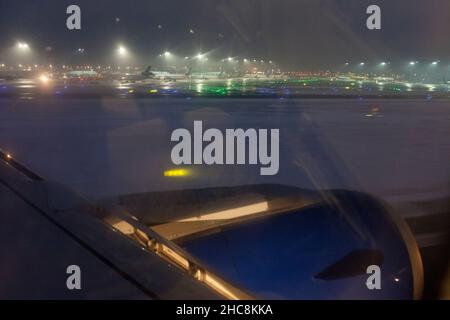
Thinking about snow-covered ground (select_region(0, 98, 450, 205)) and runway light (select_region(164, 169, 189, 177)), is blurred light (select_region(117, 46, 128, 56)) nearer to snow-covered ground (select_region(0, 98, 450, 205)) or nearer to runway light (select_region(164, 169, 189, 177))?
snow-covered ground (select_region(0, 98, 450, 205))

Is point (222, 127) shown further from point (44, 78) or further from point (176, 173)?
point (44, 78)

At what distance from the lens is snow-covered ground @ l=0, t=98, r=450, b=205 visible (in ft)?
23.0

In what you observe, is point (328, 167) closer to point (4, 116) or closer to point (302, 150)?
point (302, 150)

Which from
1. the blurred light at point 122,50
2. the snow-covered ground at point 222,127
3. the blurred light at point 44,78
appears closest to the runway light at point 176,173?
the snow-covered ground at point 222,127

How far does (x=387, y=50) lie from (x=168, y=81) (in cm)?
1491

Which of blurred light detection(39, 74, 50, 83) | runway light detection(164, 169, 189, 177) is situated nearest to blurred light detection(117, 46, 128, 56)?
runway light detection(164, 169, 189, 177)

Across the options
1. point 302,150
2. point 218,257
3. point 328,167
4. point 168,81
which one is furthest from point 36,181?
point 168,81

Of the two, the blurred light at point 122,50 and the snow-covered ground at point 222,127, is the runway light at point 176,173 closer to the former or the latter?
the snow-covered ground at point 222,127

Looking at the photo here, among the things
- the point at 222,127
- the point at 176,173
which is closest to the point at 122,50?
the point at 222,127

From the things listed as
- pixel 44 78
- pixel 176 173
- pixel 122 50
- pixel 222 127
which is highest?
pixel 122 50

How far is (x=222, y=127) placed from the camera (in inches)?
411

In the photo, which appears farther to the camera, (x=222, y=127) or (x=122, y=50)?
(x=122, y=50)

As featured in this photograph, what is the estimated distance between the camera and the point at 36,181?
2.40m

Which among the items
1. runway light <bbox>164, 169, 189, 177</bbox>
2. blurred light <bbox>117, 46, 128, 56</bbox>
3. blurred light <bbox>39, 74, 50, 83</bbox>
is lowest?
runway light <bbox>164, 169, 189, 177</bbox>
